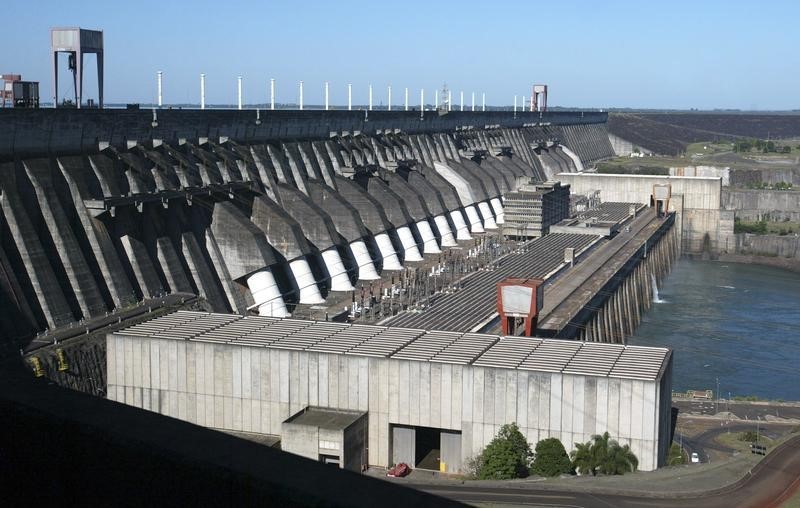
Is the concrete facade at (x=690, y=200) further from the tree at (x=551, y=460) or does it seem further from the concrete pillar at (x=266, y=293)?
the tree at (x=551, y=460)

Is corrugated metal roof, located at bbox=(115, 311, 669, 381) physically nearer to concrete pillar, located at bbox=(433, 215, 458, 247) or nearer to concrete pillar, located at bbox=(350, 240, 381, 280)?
concrete pillar, located at bbox=(350, 240, 381, 280)

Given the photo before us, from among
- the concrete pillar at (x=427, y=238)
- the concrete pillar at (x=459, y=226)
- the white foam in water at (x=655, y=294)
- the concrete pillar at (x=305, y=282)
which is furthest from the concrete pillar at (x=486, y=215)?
the concrete pillar at (x=305, y=282)

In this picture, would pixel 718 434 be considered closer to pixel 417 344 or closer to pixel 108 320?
pixel 417 344

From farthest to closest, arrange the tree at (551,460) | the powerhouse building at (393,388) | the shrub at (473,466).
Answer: the powerhouse building at (393,388) → the shrub at (473,466) → the tree at (551,460)

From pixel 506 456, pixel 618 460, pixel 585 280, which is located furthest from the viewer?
pixel 585 280

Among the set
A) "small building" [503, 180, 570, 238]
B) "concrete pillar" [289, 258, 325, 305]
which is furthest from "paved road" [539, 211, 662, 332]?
"concrete pillar" [289, 258, 325, 305]

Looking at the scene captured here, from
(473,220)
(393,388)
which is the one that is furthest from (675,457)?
(473,220)
